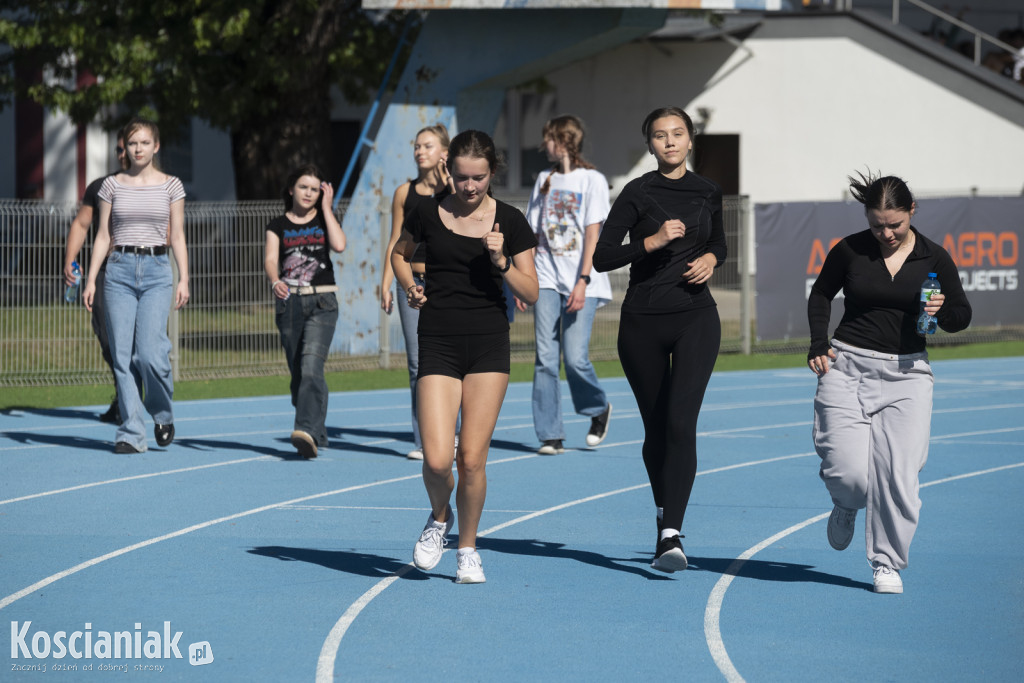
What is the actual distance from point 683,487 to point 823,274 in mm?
1188

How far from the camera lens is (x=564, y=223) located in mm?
10023

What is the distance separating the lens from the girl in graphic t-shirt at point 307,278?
10156 millimetres

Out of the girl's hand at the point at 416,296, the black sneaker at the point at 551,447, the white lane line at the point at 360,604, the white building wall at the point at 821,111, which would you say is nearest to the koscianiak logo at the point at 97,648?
the white lane line at the point at 360,604

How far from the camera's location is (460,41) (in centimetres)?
1998

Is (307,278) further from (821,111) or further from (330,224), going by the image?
(821,111)

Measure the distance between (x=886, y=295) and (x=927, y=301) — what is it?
0.84ft

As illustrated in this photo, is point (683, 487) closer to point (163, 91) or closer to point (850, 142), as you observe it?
point (163, 91)

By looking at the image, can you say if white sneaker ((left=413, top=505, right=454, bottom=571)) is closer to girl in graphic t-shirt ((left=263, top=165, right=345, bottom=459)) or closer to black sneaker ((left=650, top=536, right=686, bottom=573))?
black sneaker ((left=650, top=536, right=686, bottom=573))

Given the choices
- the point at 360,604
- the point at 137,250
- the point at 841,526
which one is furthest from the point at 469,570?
the point at 137,250

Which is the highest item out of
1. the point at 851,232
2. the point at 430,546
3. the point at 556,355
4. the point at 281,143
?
the point at 281,143

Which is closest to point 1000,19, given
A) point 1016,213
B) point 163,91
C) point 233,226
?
point 1016,213

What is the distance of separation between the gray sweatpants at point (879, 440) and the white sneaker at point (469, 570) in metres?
1.61

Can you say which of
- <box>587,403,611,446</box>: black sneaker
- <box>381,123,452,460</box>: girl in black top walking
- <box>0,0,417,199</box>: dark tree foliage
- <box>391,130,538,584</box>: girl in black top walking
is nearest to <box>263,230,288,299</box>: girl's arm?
<box>381,123,452,460</box>: girl in black top walking

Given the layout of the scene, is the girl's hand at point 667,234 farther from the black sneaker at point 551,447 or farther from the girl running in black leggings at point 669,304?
the black sneaker at point 551,447
